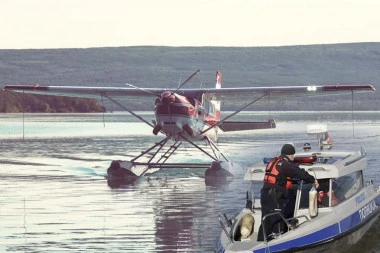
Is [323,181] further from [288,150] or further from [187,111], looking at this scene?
[187,111]

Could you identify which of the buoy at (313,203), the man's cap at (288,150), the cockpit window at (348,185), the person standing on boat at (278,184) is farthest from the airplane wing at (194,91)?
the buoy at (313,203)

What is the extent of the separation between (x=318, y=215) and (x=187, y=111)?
16.6 meters

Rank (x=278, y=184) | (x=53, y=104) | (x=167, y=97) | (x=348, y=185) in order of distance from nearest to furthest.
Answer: (x=278, y=184) → (x=348, y=185) → (x=167, y=97) → (x=53, y=104)

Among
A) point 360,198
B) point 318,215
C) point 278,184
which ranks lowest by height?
point 318,215

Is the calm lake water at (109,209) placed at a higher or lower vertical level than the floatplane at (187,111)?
lower

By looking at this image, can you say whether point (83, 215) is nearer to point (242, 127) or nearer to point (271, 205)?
point (271, 205)

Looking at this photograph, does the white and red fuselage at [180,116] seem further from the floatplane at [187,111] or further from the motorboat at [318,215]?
the motorboat at [318,215]

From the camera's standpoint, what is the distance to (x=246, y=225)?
45.0 ft

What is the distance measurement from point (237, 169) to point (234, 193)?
19.7 ft

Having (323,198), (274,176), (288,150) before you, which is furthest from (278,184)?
(323,198)

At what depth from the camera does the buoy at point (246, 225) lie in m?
13.6

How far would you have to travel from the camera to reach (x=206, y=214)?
19.8 m

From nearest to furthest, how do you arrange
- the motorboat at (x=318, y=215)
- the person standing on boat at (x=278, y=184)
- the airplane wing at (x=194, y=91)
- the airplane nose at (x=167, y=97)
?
the motorboat at (x=318, y=215)
the person standing on boat at (x=278, y=184)
the airplane nose at (x=167, y=97)
the airplane wing at (x=194, y=91)

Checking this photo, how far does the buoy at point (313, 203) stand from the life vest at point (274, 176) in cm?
40
